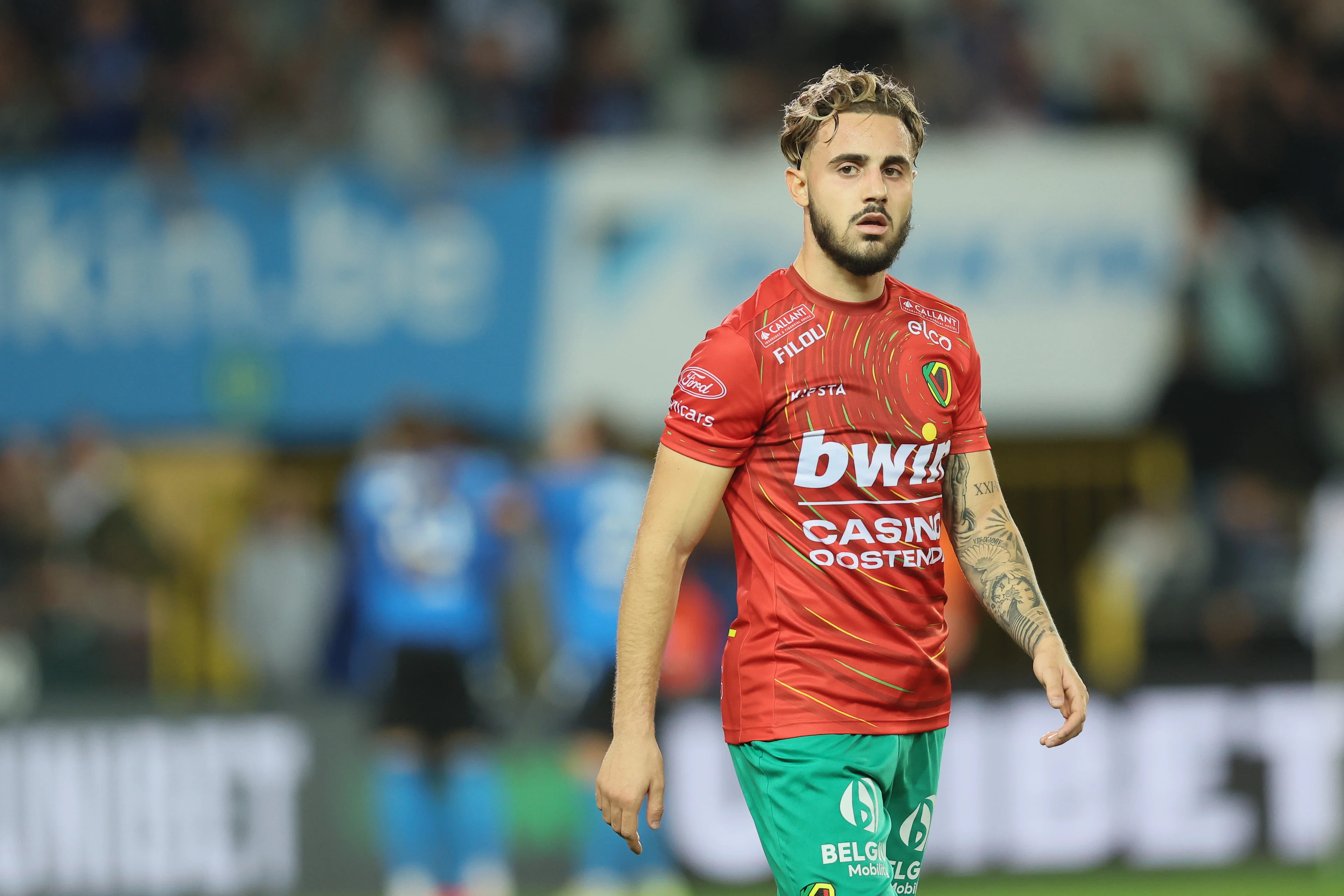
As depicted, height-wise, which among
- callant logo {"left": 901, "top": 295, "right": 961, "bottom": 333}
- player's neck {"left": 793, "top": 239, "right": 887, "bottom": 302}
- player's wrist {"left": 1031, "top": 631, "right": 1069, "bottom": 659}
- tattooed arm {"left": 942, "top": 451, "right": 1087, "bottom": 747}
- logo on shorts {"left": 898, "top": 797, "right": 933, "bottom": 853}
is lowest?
logo on shorts {"left": 898, "top": 797, "right": 933, "bottom": 853}

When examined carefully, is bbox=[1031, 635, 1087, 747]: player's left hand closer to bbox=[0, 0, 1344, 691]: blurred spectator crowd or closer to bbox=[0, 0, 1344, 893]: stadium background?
bbox=[0, 0, 1344, 893]: stadium background

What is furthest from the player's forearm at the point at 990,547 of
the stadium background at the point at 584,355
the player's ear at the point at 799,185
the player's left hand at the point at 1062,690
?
the stadium background at the point at 584,355

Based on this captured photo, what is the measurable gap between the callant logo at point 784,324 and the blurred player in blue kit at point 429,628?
4.65 metres

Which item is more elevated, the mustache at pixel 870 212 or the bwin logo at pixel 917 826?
the mustache at pixel 870 212

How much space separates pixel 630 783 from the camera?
12.1 ft

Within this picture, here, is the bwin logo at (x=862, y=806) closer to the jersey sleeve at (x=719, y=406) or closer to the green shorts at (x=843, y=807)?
the green shorts at (x=843, y=807)

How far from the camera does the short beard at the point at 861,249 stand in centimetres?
387

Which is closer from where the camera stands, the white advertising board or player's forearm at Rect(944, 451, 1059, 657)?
player's forearm at Rect(944, 451, 1059, 657)

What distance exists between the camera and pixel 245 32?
41.8ft

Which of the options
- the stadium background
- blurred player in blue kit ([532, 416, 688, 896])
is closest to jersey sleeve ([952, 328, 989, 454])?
blurred player in blue kit ([532, 416, 688, 896])

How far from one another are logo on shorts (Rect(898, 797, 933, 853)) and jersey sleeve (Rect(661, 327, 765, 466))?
0.85 m

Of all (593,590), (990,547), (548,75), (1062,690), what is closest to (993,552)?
(990,547)

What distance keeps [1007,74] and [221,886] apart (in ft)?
23.8

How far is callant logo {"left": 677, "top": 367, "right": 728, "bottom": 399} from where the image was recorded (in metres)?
3.84
